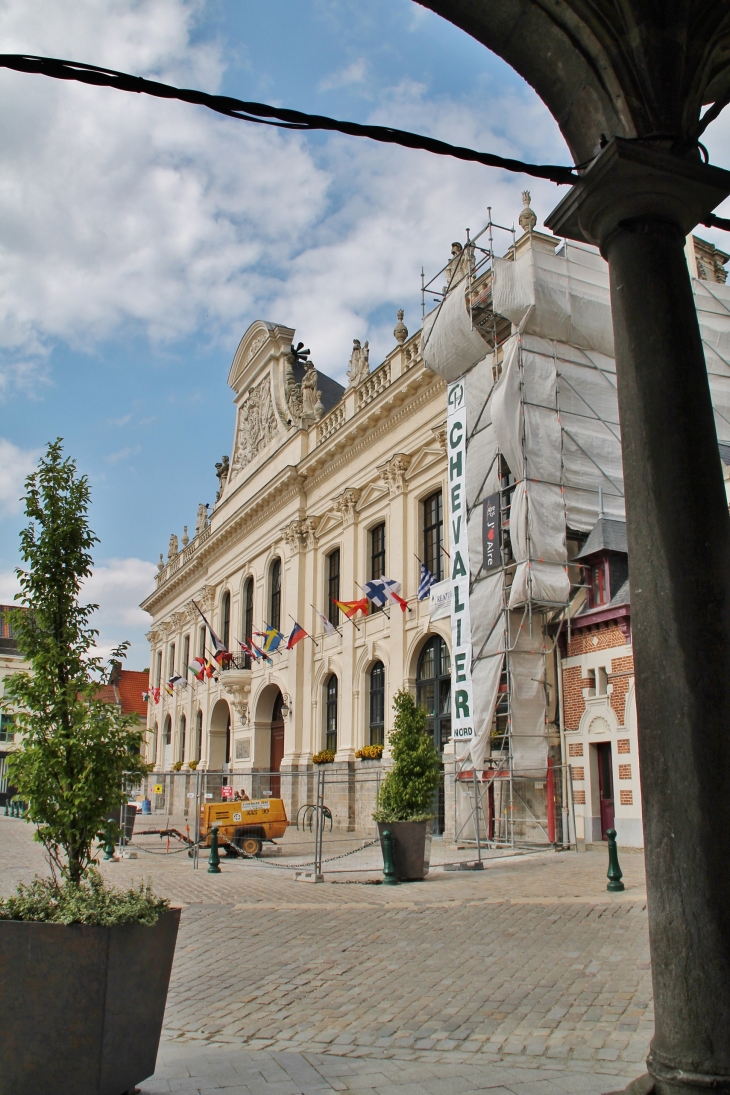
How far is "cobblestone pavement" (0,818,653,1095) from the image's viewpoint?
5.09m

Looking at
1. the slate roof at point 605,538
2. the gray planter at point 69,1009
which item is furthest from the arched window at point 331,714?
the gray planter at point 69,1009

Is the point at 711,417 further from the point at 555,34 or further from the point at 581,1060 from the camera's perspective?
the point at 581,1060

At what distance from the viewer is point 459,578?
20422mm

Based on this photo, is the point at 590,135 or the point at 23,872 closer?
the point at 590,135

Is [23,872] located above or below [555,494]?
below

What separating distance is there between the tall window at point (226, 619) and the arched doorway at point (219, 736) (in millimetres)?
2861

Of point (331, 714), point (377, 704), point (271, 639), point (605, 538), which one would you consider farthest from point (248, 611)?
point (605, 538)

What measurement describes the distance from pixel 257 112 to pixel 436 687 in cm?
1937

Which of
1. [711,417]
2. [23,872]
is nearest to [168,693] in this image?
[23,872]

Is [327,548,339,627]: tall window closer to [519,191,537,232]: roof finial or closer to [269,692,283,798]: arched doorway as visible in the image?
[269,692,283,798]: arched doorway

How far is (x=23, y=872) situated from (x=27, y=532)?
1226 cm

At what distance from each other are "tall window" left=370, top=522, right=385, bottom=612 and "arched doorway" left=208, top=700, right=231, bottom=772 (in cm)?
1594

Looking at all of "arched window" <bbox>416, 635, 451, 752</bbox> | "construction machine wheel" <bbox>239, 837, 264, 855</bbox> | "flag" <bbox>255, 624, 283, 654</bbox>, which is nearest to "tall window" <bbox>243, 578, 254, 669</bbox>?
"flag" <bbox>255, 624, 283, 654</bbox>

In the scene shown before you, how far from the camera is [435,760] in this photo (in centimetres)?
1418
